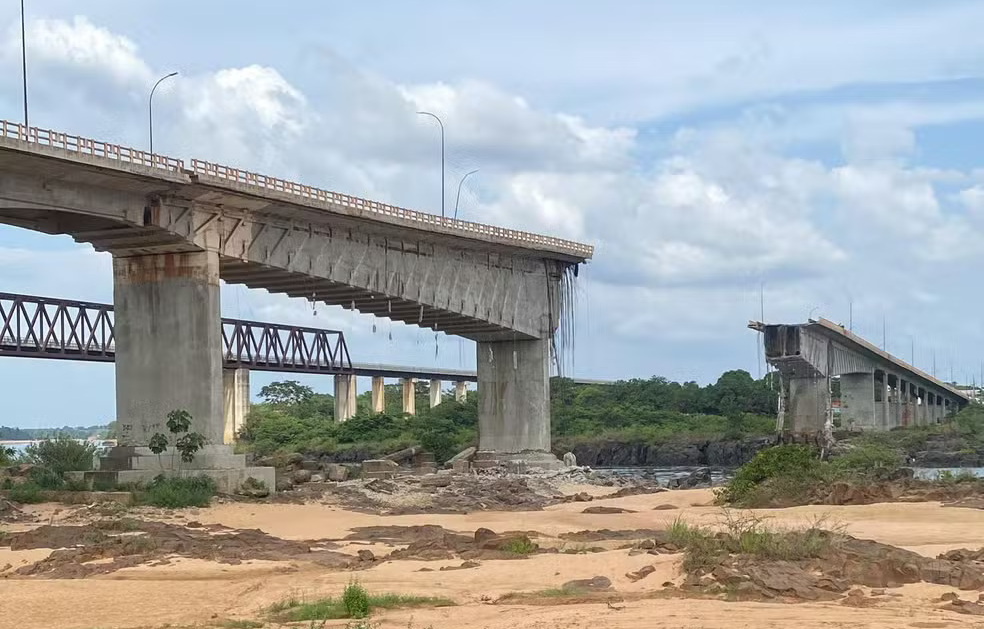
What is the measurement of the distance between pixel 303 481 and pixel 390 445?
51.0m

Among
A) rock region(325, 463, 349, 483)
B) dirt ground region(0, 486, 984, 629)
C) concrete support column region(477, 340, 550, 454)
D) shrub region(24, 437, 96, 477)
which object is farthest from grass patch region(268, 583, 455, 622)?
concrete support column region(477, 340, 550, 454)

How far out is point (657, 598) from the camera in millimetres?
19156

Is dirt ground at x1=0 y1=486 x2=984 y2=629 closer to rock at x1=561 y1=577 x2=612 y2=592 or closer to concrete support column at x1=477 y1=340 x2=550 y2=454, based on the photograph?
rock at x1=561 y1=577 x2=612 y2=592

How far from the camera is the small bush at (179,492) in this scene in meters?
40.5

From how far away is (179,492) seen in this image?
41469mm

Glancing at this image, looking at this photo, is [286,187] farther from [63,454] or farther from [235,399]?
[235,399]

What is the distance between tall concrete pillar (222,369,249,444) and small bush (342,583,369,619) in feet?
287

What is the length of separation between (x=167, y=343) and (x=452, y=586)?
28.9 m

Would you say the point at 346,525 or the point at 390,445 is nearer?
the point at 346,525

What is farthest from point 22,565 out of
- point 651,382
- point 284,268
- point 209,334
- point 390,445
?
point 651,382

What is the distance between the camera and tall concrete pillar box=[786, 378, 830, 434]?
334ft

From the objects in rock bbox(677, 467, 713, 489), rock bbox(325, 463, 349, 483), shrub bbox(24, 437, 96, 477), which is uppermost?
shrub bbox(24, 437, 96, 477)

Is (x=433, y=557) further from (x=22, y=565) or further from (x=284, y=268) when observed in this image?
(x=284, y=268)

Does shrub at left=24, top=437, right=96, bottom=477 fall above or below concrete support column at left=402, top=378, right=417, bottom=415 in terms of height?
below
